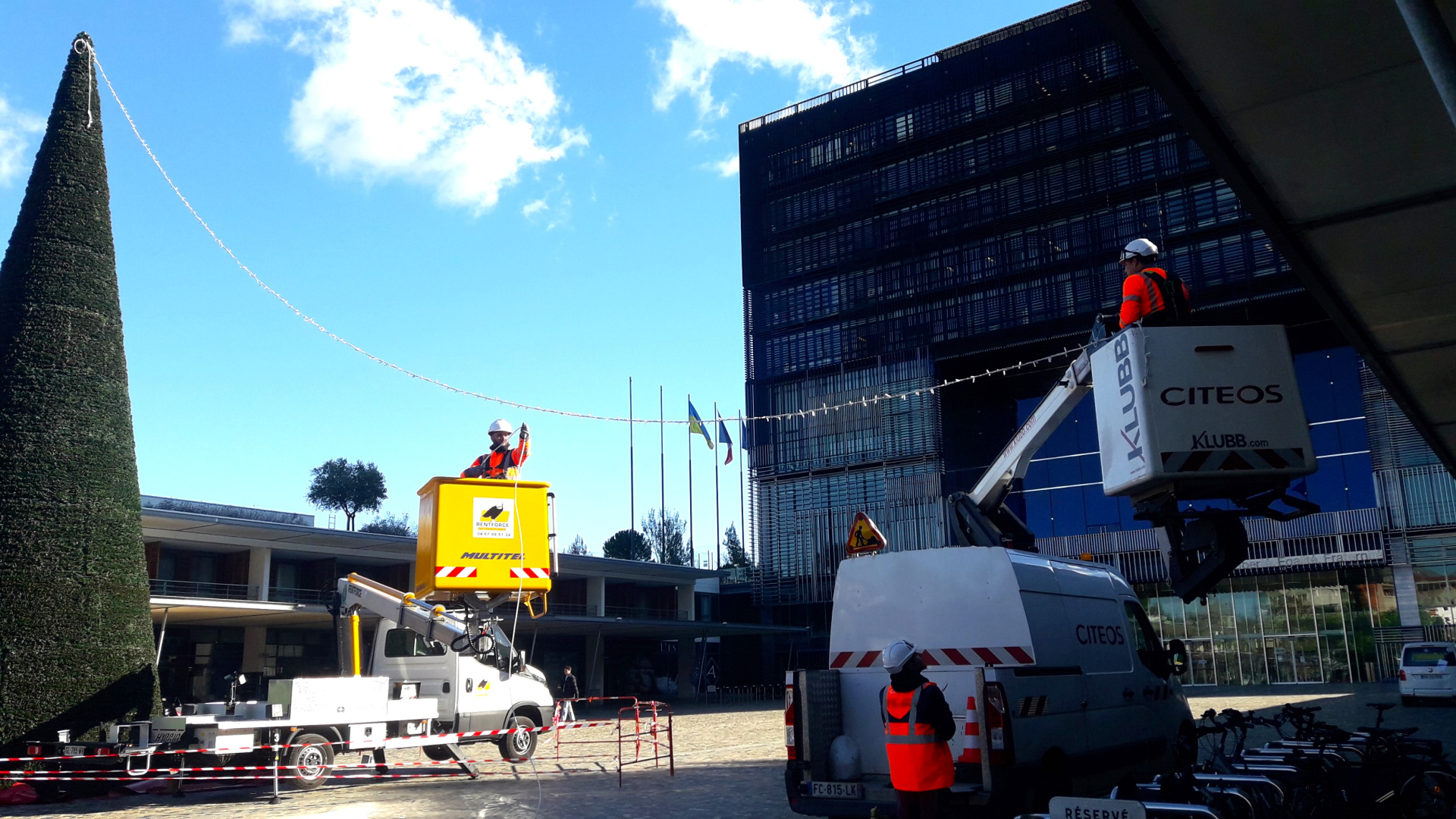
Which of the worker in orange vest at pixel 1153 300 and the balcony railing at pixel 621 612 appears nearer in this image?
the worker in orange vest at pixel 1153 300

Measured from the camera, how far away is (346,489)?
276 ft

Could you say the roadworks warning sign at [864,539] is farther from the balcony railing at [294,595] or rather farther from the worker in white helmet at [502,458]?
the balcony railing at [294,595]

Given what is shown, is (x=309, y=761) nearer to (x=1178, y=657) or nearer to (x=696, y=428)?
(x=1178, y=657)

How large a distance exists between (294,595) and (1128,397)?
33.2 meters

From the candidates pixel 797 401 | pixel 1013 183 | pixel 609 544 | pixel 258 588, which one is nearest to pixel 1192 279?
pixel 1013 183

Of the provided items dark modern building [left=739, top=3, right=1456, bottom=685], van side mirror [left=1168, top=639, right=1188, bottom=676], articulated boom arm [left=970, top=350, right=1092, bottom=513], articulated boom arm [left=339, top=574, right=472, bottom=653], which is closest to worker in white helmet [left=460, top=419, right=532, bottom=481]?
articulated boom arm [left=339, top=574, right=472, bottom=653]

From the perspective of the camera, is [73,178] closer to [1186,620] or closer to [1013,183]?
[1013,183]

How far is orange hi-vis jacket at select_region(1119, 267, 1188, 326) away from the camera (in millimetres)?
7582

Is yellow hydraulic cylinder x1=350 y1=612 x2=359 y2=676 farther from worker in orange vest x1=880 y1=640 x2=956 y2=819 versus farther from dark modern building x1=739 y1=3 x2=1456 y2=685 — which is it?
dark modern building x1=739 y1=3 x2=1456 y2=685

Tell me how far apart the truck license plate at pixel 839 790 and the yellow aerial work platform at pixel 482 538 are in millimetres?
5703

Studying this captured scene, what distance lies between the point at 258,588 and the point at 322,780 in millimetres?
18704

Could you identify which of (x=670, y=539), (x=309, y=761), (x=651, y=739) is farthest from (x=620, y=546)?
(x=309, y=761)

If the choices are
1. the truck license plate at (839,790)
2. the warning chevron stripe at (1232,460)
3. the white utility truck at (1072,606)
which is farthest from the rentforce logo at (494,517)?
the warning chevron stripe at (1232,460)

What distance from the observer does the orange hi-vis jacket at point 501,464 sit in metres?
13.3
